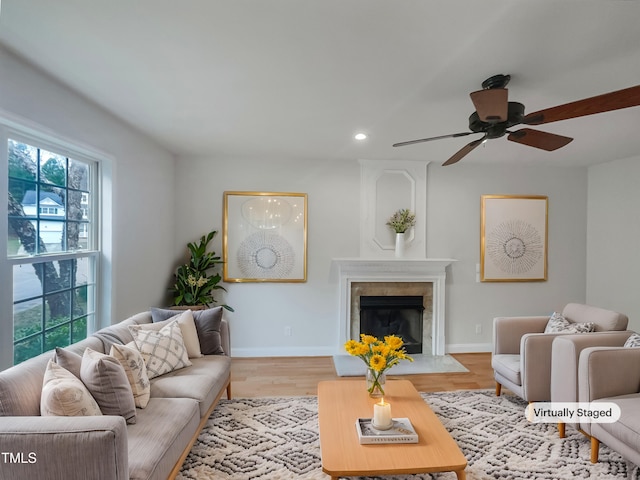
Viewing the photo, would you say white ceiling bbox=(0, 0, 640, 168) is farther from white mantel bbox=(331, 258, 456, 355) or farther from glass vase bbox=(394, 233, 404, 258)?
white mantel bbox=(331, 258, 456, 355)

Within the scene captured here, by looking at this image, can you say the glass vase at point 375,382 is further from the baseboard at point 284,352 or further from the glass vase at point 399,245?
the glass vase at point 399,245

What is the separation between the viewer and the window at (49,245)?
202 cm

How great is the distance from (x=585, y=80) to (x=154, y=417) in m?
3.17

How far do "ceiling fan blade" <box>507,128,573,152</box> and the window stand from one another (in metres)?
3.03

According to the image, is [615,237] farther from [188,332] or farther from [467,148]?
[188,332]

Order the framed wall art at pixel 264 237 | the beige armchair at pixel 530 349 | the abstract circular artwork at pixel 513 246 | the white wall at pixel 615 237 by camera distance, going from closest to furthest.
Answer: the beige armchair at pixel 530 349 < the white wall at pixel 615 237 < the framed wall art at pixel 264 237 < the abstract circular artwork at pixel 513 246

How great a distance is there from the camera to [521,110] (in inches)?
78.5

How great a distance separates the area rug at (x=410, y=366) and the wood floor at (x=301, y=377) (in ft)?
0.23

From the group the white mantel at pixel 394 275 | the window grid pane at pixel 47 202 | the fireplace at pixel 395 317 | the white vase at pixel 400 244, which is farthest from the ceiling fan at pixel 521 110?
the window grid pane at pixel 47 202

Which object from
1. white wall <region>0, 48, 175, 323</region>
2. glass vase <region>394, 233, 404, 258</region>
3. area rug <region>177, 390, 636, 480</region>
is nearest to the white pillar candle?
area rug <region>177, 390, 636, 480</region>

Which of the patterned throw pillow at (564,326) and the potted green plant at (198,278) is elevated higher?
the potted green plant at (198,278)

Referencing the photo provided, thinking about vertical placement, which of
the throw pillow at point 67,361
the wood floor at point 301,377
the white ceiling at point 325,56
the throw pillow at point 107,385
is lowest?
the wood floor at point 301,377

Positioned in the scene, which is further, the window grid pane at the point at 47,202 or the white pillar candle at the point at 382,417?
the window grid pane at the point at 47,202

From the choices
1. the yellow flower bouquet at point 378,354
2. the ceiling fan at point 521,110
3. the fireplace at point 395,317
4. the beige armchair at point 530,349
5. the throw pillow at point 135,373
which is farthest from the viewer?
the fireplace at point 395,317
